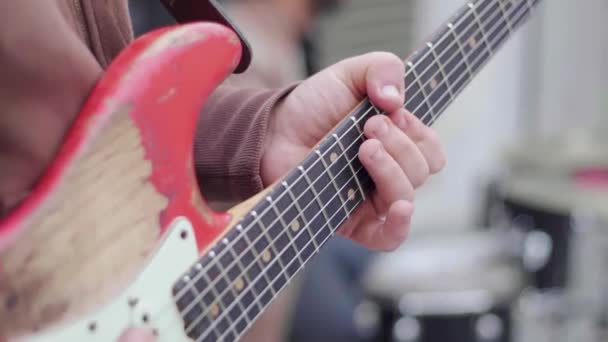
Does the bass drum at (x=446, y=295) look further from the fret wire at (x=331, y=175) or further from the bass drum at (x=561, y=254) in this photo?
the fret wire at (x=331, y=175)

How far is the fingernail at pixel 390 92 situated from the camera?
2.81 feet

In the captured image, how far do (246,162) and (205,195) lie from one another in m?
0.07

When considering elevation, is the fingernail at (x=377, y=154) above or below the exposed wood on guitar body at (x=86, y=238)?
below

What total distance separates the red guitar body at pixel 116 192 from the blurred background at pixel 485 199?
1.02 m

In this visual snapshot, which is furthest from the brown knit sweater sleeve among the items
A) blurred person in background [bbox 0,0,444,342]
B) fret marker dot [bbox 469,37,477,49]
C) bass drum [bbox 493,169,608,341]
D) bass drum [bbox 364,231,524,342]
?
bass drum [bbox 493,169,608,341]

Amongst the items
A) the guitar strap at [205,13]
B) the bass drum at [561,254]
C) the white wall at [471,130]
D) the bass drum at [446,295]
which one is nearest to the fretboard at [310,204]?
the guitar strap at [205,13]

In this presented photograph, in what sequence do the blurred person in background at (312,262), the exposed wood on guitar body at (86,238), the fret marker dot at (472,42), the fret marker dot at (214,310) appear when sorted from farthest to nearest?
the blurred person in background at (312,262) < the fret marker dot at (472,42) < the fret marker dot at (214,310) < the exposed wood on guitar body at (86,238)

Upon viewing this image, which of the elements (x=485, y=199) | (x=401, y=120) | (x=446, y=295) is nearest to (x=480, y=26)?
(x=401, y=120)

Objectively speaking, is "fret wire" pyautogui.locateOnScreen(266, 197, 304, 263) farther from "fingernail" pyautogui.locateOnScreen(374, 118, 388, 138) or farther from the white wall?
the white wall

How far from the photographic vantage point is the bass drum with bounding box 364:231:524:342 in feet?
7.19

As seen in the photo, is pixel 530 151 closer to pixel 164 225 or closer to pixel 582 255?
pixel 582 255

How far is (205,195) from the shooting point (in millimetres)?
893

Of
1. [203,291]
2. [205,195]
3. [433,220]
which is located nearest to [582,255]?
[433,220]

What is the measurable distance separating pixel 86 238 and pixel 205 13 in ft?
0.96
